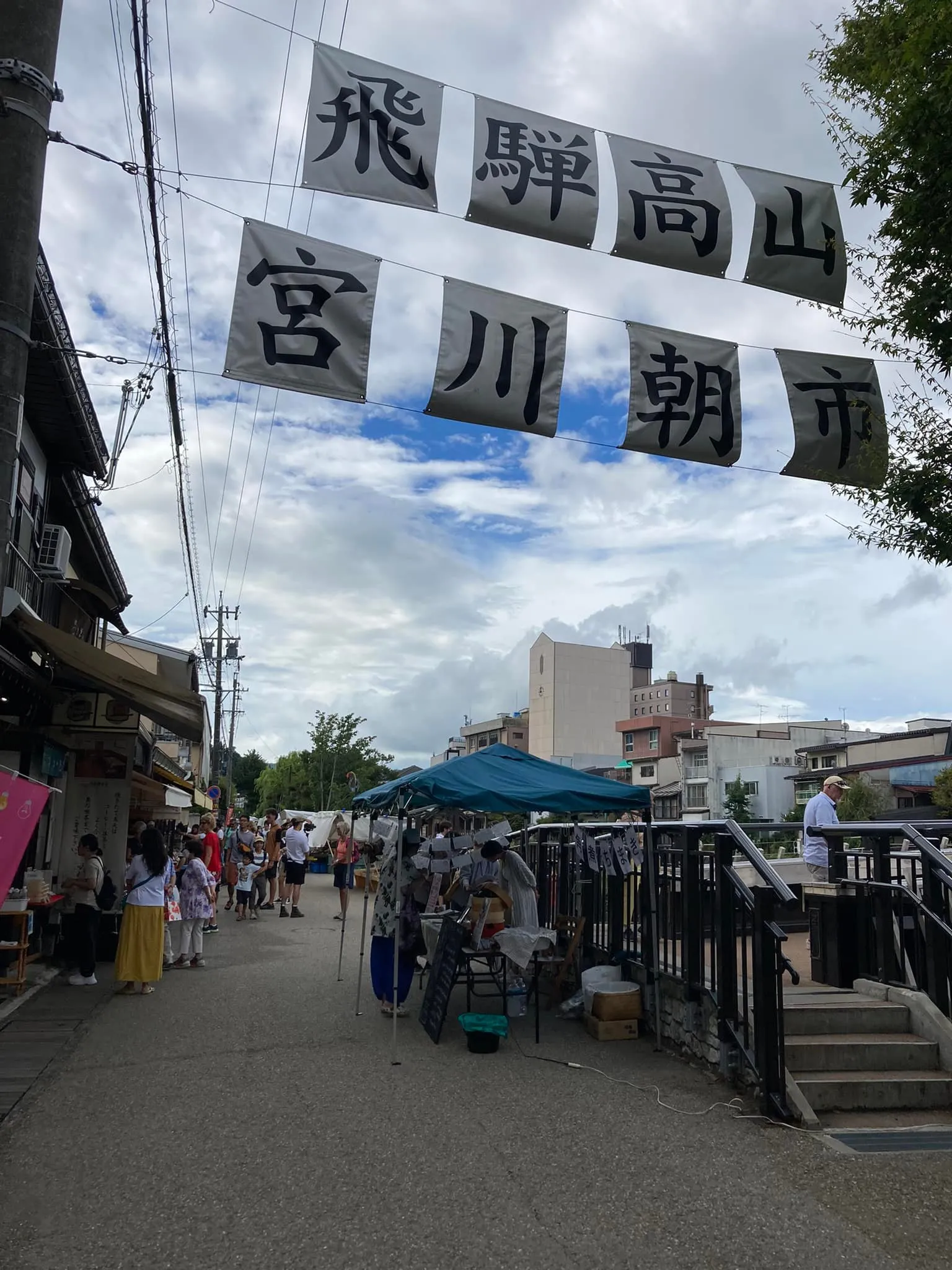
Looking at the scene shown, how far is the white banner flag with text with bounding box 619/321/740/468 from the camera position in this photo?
317 inches

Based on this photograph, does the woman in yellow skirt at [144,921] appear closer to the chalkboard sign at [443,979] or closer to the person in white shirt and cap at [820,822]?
the chalkboard sign at [443,979]

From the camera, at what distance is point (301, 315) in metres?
6.96

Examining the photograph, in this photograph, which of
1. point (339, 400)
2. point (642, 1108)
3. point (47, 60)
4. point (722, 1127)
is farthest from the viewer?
point (339, 400)

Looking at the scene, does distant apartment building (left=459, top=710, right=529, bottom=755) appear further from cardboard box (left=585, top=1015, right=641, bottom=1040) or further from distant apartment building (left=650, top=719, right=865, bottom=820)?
cardboard box (left=585, top=1015, right=641, bottom=1040)

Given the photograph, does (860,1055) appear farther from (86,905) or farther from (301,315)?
(86,905)

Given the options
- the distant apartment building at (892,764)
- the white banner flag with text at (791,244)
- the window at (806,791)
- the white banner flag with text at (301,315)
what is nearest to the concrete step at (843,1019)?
the white banner flag with text at (301,315)

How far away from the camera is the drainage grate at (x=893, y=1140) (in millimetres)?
5613

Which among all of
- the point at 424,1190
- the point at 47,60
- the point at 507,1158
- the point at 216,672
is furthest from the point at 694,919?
the point at 216,672

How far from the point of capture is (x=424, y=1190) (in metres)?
4.80

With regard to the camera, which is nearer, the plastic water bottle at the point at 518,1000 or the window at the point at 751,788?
the plastic water bottle at the point at 518,1000

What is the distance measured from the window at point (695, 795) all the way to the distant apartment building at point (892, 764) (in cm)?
969

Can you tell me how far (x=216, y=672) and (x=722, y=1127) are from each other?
3862 centimetres

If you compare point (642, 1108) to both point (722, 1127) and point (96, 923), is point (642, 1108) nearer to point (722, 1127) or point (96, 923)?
point (722, 1127)

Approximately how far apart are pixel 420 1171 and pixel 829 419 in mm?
6851
